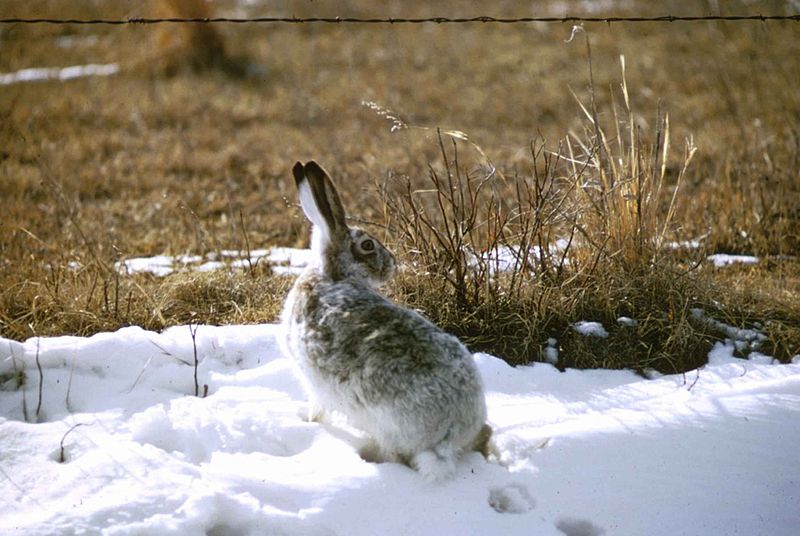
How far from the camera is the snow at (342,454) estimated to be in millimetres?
2672

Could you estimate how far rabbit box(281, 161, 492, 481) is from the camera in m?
2.85

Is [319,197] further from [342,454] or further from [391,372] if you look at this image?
[342,454]

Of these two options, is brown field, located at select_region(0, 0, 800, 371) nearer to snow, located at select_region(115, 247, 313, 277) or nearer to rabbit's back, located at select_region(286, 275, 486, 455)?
snow, located at select_region(115, 247, 313, 277)

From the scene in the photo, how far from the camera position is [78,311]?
4.06m

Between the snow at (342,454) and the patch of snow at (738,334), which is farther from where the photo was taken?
the patch of snow at (738,334)

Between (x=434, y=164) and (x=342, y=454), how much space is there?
546 cm

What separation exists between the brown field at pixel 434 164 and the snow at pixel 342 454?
0.45 meters

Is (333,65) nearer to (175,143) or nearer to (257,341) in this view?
(175,143)

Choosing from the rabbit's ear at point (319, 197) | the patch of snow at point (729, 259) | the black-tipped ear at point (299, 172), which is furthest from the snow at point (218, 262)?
the patch of snow at point (729, 259)

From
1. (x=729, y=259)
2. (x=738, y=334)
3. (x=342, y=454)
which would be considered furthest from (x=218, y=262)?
(x=729, y=259)

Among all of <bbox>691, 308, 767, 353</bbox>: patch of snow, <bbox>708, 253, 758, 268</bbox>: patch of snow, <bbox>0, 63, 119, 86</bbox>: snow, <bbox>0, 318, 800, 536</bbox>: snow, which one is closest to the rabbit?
<bbox>0, 318, 800, 536</bbox>: snow

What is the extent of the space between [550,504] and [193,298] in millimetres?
2563

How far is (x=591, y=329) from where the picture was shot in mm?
4074

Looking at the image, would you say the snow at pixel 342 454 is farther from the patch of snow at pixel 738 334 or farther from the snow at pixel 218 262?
the snow at pixel 218 262
